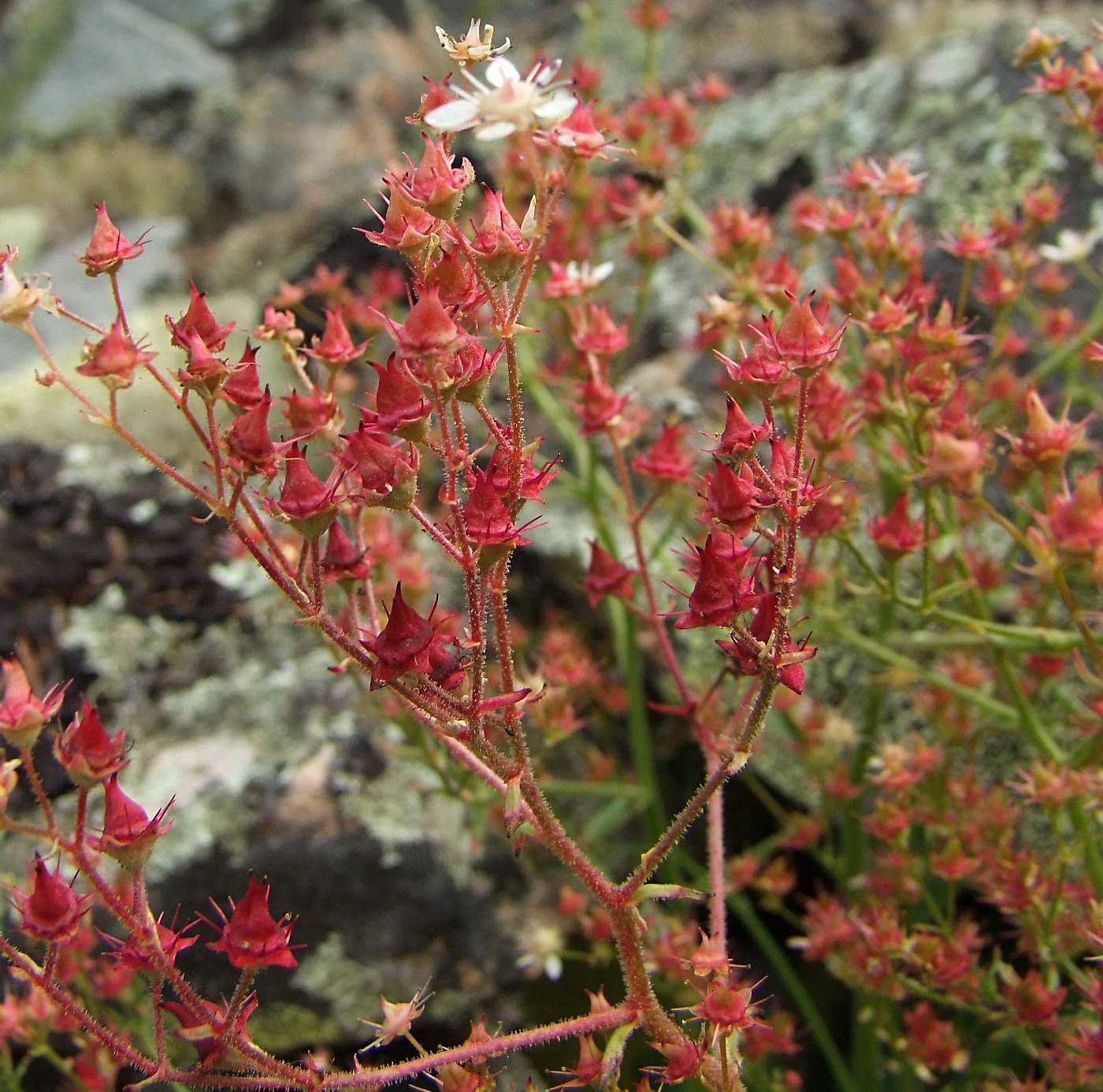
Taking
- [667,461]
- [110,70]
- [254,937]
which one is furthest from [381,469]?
[110,70]

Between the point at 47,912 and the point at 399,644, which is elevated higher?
the point at 399,644

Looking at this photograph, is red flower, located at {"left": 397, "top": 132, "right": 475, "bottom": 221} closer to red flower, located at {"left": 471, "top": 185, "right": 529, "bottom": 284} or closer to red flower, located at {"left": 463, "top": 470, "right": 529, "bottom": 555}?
red flower, located at {"left": 471, "top": 185, "right": 529, "bottom": 284}

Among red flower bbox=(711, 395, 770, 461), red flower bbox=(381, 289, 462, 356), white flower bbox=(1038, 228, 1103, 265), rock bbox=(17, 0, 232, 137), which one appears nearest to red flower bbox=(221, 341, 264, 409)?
red flower bbox=(381, 289, 462, 356)

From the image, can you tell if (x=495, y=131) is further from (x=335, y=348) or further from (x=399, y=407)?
(x=335, y=348)

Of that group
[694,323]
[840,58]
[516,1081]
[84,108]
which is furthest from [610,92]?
[84,108]

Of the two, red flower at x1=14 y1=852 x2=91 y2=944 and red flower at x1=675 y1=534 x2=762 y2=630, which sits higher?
red flower at x1=675 y1=534 x2=762 y2=630

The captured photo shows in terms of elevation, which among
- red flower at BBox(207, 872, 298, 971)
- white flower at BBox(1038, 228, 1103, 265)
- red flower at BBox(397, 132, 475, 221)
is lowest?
white flower at BBox(1038, 228, 1103, 265)

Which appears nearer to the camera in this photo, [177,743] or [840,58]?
[177,743]

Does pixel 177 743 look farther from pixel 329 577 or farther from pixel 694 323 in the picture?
pixel 694 323
